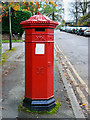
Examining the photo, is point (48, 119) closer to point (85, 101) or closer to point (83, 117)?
point (83, 117)

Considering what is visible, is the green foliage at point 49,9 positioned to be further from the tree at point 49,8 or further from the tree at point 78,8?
the tree at point 78,8

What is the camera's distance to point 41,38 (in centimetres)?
365

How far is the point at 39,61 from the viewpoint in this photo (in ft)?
12.3

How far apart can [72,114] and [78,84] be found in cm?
235

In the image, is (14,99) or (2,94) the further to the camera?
(2,94)

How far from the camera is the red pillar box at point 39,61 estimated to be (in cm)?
364

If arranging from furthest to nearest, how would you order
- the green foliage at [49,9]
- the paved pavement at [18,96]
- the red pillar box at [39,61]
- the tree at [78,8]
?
the tree at [78,8] < the green foliage at [49,9] < the paved pavement at [18,96] < the red pillar box at [39,61]

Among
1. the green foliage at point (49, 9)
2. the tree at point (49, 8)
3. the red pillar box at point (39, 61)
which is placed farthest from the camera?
the green foliage at point (49, 9)

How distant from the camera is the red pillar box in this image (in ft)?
11.9

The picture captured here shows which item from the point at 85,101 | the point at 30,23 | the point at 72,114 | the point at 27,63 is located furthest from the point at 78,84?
the point at 30,23

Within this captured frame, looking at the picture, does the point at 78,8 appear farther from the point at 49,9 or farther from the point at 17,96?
the point at 17,96

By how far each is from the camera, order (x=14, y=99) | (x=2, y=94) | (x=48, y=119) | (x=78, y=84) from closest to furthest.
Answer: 1. (x=48, y=119)
2. (x=14, y=99)
3. (x=2, y=94)
4. (x=78, y=84)

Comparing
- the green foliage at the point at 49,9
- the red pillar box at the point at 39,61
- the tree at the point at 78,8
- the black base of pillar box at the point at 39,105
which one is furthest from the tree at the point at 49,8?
the tree at the point at 78,8

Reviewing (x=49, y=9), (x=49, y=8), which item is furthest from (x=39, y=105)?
(x=49, y=9)
